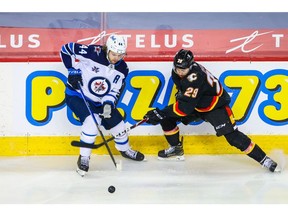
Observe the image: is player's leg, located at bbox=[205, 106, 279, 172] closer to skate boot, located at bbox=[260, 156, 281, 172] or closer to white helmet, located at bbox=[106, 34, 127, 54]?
skate boot, located at bbox=[260, 156, 281, 172]

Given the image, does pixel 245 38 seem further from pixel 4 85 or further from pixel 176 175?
pixel 4 85

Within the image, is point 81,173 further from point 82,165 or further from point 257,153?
point 257,153

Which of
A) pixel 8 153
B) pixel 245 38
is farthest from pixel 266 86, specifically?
pixel 8 153

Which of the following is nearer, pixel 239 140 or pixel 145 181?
pixel 145 181

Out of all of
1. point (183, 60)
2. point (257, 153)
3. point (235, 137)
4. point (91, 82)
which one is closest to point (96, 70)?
point (91, 82)

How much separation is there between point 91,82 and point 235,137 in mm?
990

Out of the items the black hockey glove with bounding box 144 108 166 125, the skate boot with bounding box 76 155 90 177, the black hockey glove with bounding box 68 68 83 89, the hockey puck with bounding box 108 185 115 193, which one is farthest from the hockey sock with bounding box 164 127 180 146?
the hockey puck with bounding box 108 185 115 193

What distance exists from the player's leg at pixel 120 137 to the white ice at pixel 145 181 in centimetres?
5

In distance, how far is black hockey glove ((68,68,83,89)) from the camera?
14.1 ft

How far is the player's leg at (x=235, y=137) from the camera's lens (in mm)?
4328

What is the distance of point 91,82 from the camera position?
14.4 feet

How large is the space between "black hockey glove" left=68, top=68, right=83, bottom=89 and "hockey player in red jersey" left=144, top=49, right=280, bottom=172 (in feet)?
1.60

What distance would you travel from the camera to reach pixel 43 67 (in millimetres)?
4691

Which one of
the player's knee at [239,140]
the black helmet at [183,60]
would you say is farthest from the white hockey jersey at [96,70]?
the player's knee at [239,140]
